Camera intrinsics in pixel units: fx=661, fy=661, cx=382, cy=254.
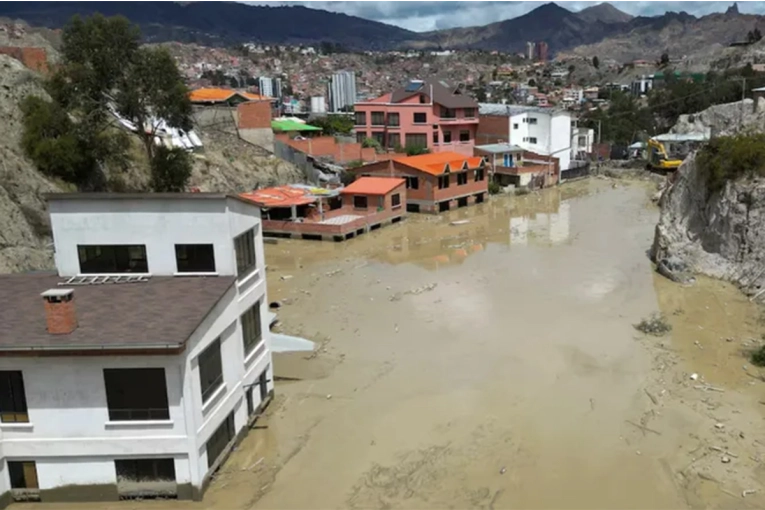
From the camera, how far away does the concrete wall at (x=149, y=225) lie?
14.2 m

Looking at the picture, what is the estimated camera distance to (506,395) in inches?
696

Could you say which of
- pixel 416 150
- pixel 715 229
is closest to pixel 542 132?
pixel 416 150

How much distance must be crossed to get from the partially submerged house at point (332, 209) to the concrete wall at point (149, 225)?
2377 cm

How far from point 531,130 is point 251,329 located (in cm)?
5319

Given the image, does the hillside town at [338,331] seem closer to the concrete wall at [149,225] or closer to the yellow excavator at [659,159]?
the concrete wall at [149,225]

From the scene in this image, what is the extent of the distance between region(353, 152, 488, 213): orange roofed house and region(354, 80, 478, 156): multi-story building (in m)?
9.67

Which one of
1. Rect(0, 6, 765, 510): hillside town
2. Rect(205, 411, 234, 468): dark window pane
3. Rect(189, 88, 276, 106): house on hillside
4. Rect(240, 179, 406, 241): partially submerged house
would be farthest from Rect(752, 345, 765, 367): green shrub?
Rect(189, 88, 276, 106): house on hillside

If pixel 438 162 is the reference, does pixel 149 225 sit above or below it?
above

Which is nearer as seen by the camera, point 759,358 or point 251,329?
point 251,329

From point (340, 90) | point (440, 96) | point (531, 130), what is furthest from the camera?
point (340, 90)

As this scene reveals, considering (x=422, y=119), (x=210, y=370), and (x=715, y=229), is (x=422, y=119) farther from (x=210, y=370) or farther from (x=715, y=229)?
(x=210, y=370)

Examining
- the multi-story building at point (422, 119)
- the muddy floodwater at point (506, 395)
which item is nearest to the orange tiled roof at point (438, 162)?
the multi-story building at point (422, 119)

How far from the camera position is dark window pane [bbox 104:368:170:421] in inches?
477

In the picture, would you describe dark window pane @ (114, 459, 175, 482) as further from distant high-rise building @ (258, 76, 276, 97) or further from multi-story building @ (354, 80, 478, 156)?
distant high-rise building @ (258, 76, 276, 97)
